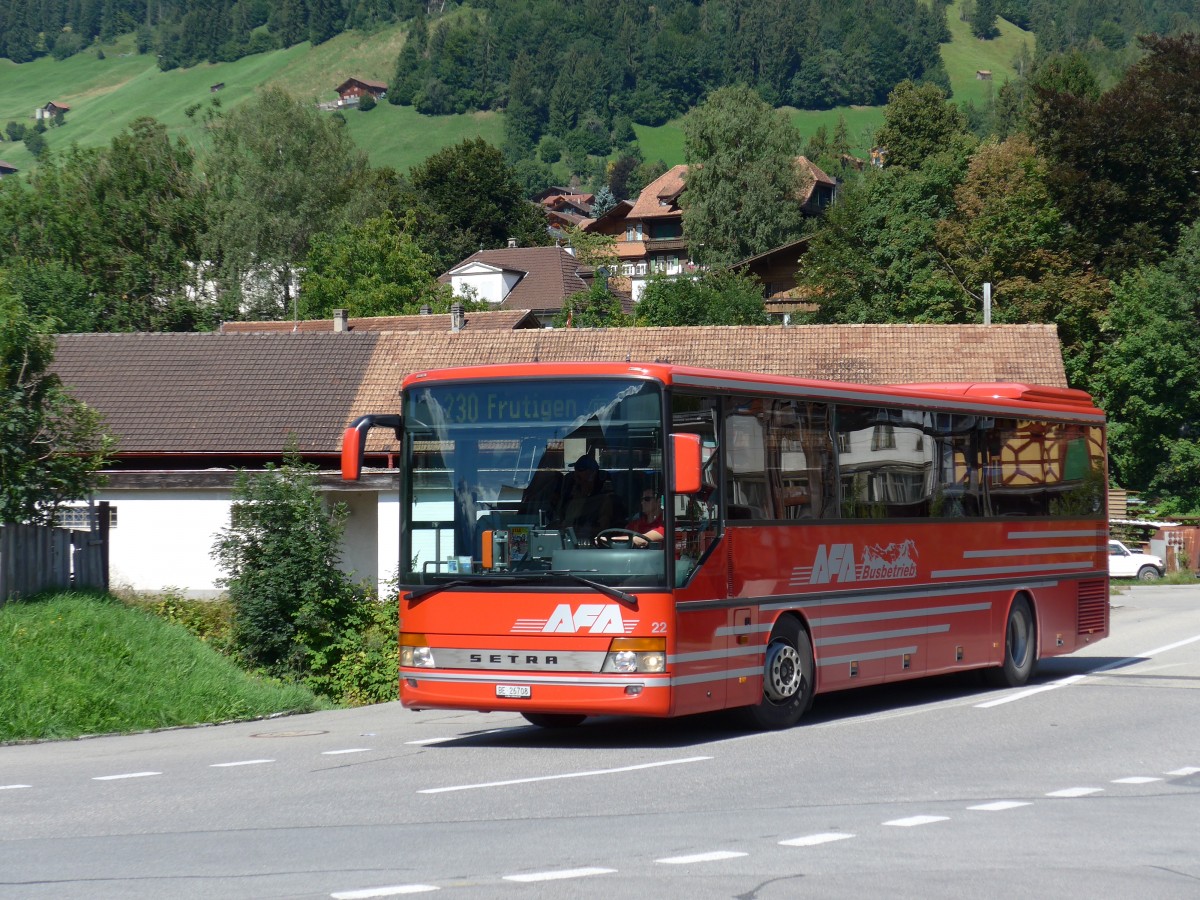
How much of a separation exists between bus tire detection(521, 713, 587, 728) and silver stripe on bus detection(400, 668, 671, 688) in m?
1.74

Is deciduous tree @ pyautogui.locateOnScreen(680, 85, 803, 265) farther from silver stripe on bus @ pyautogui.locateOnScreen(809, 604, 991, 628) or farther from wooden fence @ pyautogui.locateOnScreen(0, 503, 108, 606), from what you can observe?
silver stripe on bus @ pyautogui.locateOnScreen(809, 604, 991, 628)

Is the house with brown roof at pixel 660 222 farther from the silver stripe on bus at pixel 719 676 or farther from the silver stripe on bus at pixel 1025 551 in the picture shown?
the silver stripe on bus at pixel 719 676

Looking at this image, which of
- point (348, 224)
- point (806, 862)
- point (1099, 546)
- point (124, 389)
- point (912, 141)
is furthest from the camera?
point (912, 141)

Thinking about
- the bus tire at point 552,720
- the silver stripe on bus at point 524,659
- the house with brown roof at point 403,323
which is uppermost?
the house with brown roof at point 403,323

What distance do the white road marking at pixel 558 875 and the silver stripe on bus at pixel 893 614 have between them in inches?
273

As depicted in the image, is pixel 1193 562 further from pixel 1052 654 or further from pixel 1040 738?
pixel 1040 738

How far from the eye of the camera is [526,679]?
42.6ft

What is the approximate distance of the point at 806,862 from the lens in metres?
8.23

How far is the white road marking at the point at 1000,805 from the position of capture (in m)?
10.0

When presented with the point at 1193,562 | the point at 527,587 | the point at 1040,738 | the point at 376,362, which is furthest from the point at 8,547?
the point at 1193,562

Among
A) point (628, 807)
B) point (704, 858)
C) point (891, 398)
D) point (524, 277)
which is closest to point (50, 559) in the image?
point (891, 398)

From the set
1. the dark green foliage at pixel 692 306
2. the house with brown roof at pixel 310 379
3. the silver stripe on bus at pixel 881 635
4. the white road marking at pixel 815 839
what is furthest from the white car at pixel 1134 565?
the white road marking at pixel 815 839

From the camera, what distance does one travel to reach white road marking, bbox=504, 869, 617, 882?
25.6 feet

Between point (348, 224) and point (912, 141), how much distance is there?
37398mm
